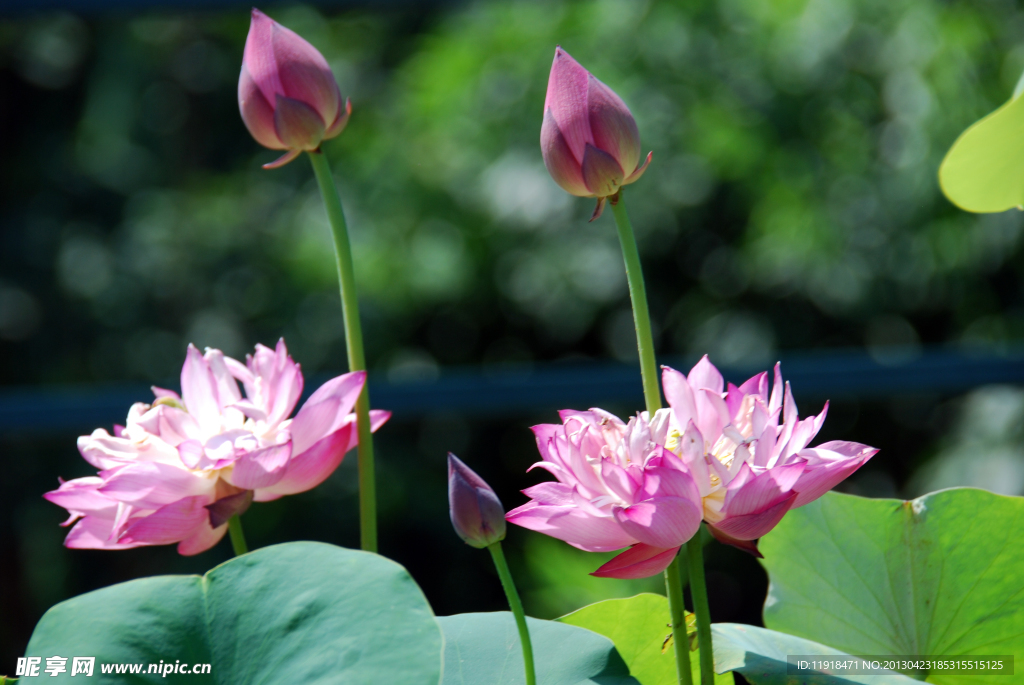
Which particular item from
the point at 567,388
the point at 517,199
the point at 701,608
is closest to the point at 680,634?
the point at 701,608

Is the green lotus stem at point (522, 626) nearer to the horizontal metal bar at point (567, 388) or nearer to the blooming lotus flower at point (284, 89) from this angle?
the blooming lotus flower at point (284, 89)

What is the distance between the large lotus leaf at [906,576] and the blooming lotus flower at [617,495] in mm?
100

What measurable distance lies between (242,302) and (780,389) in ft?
6.52

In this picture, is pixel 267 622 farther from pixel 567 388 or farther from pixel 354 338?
pixel 567 388

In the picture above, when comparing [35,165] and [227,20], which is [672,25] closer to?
[227,20]

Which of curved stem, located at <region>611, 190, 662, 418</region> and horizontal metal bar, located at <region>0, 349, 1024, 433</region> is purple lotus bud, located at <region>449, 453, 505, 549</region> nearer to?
curved stem, located at <region>611, 190, 662, 418</region>

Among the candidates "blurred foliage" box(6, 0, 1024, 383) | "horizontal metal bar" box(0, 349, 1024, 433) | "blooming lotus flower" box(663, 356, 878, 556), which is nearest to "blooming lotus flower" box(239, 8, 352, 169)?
"blooming lotus flower" box(663, 356, 878, 556)

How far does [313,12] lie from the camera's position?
2.16 metres

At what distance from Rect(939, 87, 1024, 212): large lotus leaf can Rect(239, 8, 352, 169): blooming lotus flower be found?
0.58 feet

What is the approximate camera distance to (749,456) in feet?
0.64

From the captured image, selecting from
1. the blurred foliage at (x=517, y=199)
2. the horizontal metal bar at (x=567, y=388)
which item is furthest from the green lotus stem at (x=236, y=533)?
the blurred foliage at (x=517, y=199)

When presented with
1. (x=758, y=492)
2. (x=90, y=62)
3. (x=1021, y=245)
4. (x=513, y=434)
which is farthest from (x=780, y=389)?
(x=90, y=62)

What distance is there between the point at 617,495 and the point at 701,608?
0.03 metres

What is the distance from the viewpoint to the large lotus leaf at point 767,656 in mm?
210
